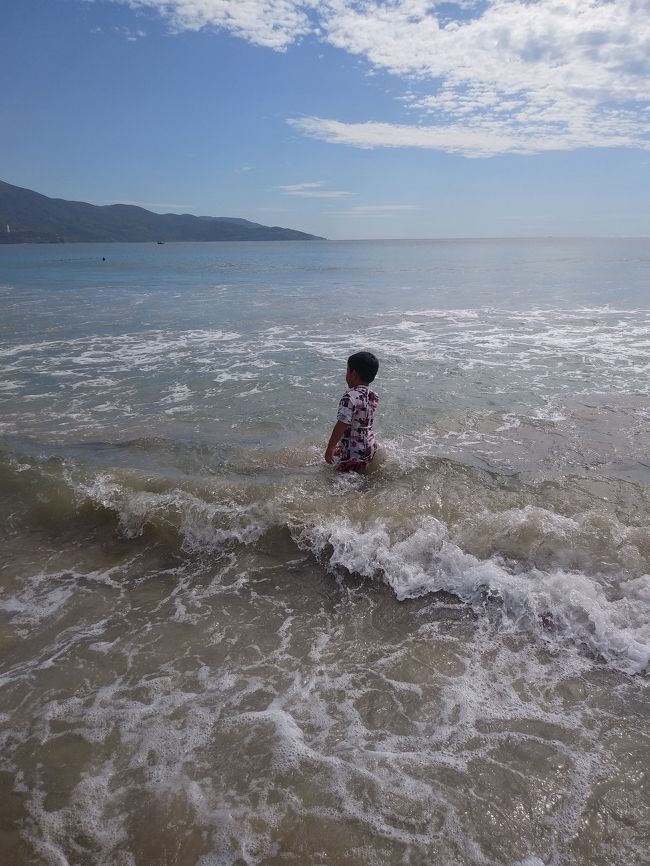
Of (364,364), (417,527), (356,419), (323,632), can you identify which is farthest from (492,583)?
(364,364)

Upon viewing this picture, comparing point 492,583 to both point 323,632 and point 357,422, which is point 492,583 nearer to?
point 323,632

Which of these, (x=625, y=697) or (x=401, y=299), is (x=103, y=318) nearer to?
(x=401, y=299)

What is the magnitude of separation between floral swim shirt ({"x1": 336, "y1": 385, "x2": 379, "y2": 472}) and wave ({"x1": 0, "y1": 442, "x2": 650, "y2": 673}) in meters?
0.28

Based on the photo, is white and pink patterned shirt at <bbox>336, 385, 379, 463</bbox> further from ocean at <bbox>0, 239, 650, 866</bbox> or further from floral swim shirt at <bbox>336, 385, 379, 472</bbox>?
ocean at <bbox>0, 239, 650, 866</bbox>

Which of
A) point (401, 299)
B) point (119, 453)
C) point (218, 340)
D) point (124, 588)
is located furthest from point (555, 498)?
point (401, 299)

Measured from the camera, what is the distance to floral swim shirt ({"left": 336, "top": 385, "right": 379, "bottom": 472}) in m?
6.83

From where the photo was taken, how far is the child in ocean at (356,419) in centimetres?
660

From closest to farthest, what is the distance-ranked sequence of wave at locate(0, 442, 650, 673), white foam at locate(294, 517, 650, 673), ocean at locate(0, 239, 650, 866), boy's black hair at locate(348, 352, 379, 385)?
ocean at locate(0, 239, 650, 866)
white foam at locate(294, 517, 650, 673)
wave at locate(0, 442, 650, 673)
boy's black hair at locate(348, 352, 379, 385)

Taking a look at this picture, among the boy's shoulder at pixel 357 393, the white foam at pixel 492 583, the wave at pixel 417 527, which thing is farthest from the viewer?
the boy's shoulder at pixel 357 393

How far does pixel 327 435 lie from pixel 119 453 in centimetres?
358

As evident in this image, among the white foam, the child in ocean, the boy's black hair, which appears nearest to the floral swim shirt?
the child in ocean

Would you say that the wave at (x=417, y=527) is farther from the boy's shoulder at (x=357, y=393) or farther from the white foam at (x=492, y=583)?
the boy's shoulder at (x=357, y=393)

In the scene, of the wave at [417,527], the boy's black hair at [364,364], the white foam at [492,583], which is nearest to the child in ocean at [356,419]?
the boy's black hair at [364,364]

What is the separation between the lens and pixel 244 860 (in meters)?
2.96
